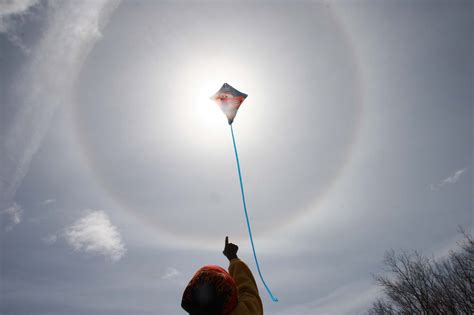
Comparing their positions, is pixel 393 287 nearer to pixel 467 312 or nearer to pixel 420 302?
pixel 420 302

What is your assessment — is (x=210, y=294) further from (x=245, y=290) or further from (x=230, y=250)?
(x=230, y=250)

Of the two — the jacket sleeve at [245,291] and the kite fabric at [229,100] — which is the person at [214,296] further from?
→ the kite fabric at [229,100]

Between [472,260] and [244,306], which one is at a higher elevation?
[472,260]

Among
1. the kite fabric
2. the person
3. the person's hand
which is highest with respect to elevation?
the kite fabric

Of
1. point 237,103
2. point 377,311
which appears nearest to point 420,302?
point 377,311

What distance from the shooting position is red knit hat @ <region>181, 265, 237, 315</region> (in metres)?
1.54

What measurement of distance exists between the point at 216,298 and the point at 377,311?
45.0 m

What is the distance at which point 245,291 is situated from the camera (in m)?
1.90

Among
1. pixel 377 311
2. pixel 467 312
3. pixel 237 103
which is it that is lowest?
pixel 467 312

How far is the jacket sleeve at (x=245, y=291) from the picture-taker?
66.6 inches

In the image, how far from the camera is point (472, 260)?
24031mm

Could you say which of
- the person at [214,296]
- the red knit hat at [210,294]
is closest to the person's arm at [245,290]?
the person at [214,296]

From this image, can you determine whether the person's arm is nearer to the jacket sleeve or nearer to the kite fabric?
the jacket sleeve

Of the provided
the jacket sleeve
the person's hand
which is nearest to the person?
the jacket sleeve
